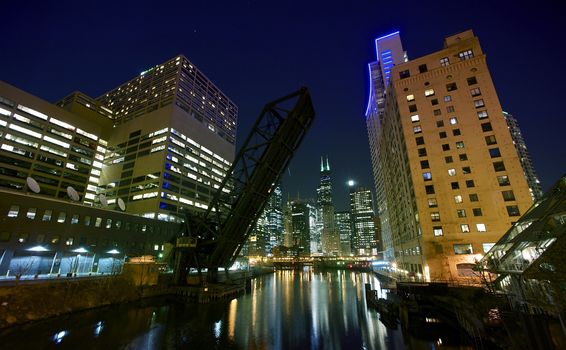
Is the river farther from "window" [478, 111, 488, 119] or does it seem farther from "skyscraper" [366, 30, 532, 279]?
"window" [478, 111, 488, 119]

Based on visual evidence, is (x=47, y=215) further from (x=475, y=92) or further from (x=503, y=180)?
(x=475, y=92)

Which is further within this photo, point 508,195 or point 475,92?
point 475,92

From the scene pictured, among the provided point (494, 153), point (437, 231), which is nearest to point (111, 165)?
point (437, 231)

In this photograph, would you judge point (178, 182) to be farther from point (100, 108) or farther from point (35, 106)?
point (100, 108)

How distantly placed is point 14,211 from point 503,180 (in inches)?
2755

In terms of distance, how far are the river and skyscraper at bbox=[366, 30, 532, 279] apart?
60.0ft

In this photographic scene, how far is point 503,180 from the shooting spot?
37.8 m

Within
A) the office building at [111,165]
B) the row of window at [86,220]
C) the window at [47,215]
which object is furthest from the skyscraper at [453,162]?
the window at [47,215]

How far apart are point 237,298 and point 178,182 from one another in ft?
175

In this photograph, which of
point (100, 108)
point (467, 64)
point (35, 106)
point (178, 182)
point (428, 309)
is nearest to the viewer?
point (428, 309)

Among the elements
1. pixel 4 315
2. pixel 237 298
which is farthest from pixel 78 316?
pixel 237 298

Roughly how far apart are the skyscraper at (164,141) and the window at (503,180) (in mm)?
66559

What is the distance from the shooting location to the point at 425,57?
48.6m

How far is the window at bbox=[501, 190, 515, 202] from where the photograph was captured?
36.8 meters
